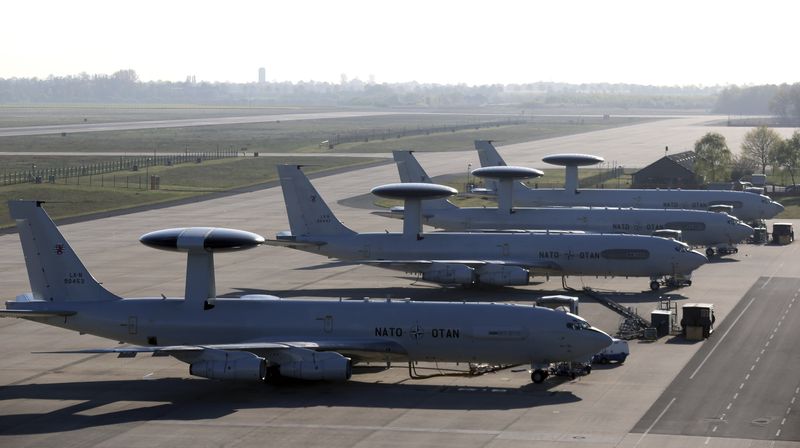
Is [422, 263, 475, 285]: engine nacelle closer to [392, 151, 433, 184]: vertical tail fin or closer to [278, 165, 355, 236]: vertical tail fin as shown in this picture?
[278, 165, 355, 236]: vertical tail fin

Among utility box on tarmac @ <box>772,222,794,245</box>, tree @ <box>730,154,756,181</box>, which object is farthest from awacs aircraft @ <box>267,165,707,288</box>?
tree @ <box>730,154,756,181</box>

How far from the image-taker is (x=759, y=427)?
51938 mm

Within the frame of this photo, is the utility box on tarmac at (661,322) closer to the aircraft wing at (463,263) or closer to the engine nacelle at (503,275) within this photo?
the engine nacelle at (503,275)

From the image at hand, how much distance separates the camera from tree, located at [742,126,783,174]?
189625 mm

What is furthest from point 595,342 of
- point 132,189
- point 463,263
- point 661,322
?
point 132,189

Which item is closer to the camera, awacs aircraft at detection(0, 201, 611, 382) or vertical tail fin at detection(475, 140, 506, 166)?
awacs aircraft at detection(0, 201, 611, 382)

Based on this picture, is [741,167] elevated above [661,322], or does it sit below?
above

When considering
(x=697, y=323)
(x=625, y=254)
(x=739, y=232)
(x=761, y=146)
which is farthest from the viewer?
(x=761, y=146)

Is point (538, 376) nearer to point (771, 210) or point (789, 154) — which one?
point (771, 210)

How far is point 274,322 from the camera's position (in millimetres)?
60625

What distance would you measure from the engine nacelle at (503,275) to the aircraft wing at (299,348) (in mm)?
29402

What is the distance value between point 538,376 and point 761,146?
14153 cm

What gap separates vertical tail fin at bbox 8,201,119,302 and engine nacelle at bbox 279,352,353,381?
11.2 meters

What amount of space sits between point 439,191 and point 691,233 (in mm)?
31961
